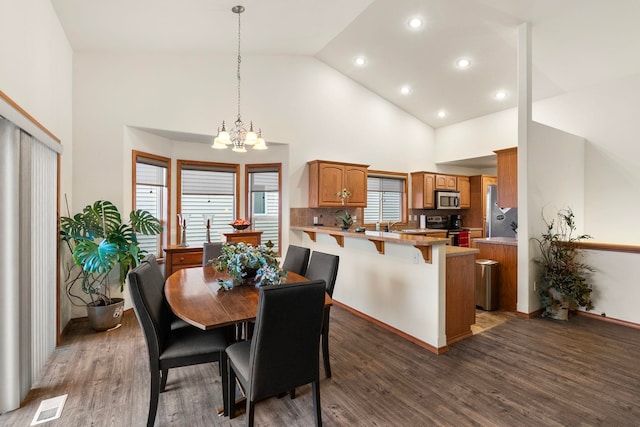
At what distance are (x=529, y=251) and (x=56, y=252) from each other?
5.34 metres

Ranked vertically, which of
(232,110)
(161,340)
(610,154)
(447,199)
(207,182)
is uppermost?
(232,110)

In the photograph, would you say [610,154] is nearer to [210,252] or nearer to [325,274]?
[325,274]

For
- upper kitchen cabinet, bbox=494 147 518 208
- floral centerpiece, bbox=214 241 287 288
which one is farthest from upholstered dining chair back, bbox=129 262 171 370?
upper kitchen cabinet, bbox=494 147 518 208

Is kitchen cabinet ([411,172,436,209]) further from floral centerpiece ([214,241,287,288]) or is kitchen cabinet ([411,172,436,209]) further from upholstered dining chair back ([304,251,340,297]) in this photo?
floral centerpiece ([214,241,287,288])

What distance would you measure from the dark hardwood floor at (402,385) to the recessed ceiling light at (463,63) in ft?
12.6

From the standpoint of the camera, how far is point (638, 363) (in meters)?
2.79

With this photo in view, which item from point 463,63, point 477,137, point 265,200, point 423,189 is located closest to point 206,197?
point 265,200

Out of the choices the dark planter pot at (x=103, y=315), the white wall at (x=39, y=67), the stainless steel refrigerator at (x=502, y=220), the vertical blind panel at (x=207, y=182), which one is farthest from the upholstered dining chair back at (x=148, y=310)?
the stainless steel refrigerator at (x=502, y=220)

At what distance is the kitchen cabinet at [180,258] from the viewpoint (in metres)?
4.36

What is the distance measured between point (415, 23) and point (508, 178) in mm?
2556

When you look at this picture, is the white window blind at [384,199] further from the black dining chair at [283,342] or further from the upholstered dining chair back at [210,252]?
the black dining chair at [283,342]

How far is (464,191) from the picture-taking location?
7316 millimetres

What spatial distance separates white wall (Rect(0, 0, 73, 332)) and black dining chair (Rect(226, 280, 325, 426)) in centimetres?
220

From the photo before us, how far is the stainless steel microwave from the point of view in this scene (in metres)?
6.77
